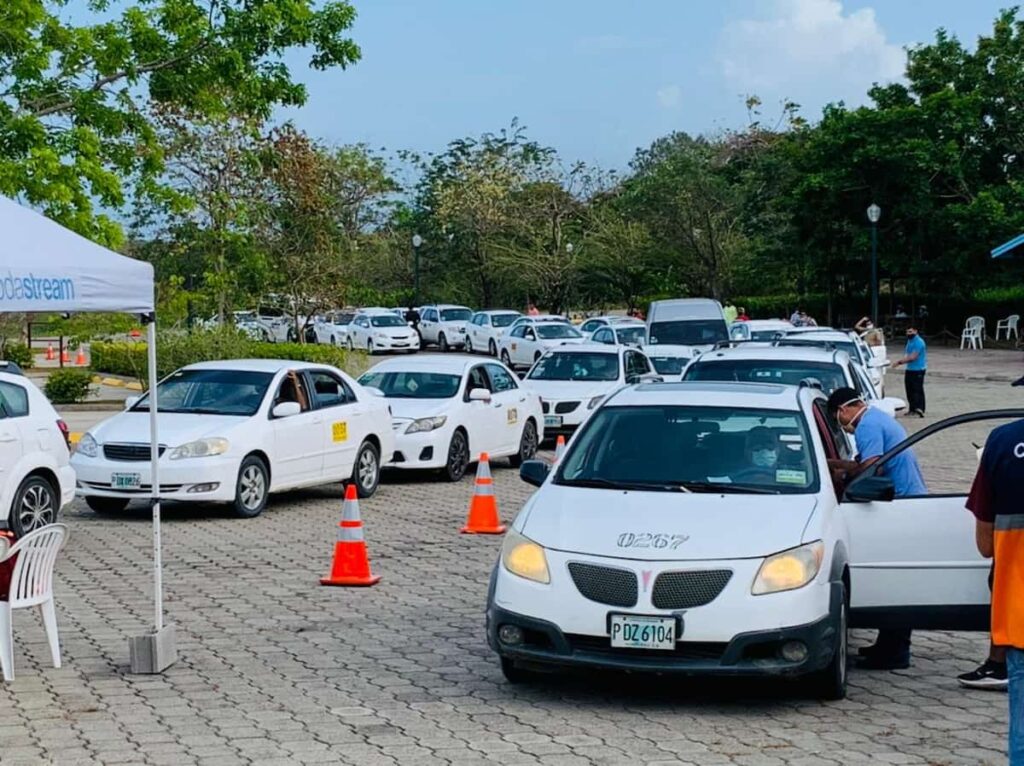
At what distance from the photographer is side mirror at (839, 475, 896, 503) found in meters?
7.99

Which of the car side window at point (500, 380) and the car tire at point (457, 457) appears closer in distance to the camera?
the car tire at point (457, 457)

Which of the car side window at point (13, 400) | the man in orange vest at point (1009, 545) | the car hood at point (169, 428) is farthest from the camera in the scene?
the car hood at point (169, 428)

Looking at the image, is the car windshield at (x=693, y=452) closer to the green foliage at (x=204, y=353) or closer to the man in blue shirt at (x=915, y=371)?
the green foliage at (x=204, y=353)

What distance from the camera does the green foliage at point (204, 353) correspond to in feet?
96.8

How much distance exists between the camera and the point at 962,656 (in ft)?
30.1

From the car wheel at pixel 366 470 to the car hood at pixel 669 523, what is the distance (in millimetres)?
8776

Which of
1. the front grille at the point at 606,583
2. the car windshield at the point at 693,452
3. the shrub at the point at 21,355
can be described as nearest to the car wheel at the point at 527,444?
the car windshield at the point at 693,452

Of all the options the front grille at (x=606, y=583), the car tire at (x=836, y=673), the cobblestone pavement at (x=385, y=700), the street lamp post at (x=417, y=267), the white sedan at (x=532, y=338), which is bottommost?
the cobblestone pavement at (x=385, y=700)

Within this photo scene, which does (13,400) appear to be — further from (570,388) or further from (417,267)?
(417,267)

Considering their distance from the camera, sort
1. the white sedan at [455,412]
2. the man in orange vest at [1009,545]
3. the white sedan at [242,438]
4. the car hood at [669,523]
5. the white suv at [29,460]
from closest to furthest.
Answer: the man in orange vest at [1009,545] → the car hood at [669,523] → the white suv at [29,460] → the white sedan at [242,438] → the white sedan at [455,412]

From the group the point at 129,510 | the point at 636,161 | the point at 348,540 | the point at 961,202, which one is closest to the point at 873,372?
the point at 129,510

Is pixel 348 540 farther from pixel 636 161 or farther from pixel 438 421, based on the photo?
pixel 636 161

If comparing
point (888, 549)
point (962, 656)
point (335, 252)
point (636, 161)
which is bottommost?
Answer: point (962, 656)

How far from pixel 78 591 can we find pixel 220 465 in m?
3.57
